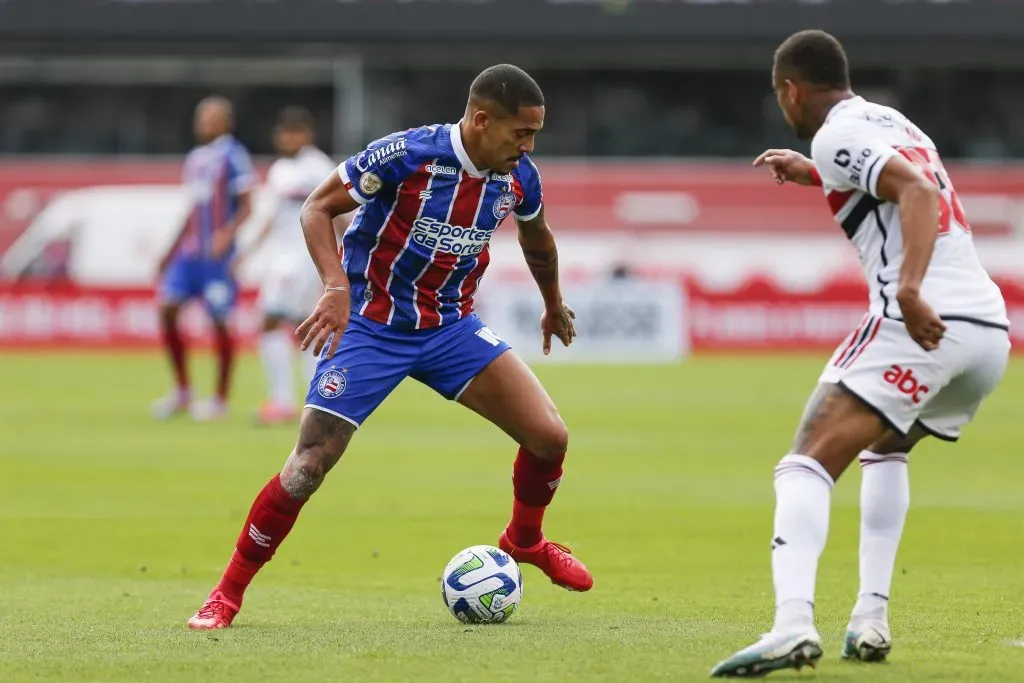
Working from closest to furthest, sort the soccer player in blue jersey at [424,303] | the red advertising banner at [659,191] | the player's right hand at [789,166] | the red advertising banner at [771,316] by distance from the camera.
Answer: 1. the player's right hand at [789,166]
2. the soccer player in blue jersey at [424,303]
3. the red advertising banner at [771,316]
4. the red advertising banner at [659,191]

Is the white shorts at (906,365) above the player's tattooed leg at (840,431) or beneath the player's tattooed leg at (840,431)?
above

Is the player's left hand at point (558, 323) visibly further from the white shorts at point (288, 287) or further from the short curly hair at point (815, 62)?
the white shorts at point (288, 287)

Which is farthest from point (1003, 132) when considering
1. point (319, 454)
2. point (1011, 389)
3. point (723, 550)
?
point (319, 454)

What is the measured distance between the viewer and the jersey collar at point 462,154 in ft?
22.2

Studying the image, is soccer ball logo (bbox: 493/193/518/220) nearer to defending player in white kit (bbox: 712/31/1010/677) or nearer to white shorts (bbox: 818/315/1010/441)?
defending player in white kit (bbox: 712/31/1010/677)

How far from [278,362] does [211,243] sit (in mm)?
1378

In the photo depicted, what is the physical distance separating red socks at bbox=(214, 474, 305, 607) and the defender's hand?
2.62 meters

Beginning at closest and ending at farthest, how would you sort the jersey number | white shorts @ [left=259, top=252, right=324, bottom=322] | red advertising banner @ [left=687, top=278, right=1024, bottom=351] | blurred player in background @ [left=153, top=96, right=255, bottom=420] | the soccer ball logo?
the jersey number → the soccer ball logo → white shorts @ [left=259, top=252, right=324, bottom=322] → blurred player in background @ [left=153, top=96, right=255, bottom=420] → red advertising banner @ [left=687, top=278, right=1024, bottom=351]

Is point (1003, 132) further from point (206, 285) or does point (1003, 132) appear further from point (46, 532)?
point (46, 532)

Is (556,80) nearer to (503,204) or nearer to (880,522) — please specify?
(503,204)

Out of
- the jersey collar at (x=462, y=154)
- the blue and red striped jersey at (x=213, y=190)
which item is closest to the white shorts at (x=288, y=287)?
the blue and red striped jersey at (x=213, y=190)

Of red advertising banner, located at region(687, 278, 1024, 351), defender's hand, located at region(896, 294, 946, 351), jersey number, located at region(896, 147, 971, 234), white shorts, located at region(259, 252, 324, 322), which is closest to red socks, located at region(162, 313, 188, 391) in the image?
white shorts, located at region(259, 252, 324, 322)

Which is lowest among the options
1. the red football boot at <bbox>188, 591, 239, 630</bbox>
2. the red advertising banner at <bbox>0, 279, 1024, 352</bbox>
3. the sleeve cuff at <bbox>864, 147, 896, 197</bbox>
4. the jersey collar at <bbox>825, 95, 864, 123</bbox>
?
the red advertising banner at <bbox>0, 279, 1024, 352</bbox>

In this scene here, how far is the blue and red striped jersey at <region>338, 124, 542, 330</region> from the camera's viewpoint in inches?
266
